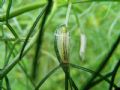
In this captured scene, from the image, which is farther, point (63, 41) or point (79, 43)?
point (79, 43)

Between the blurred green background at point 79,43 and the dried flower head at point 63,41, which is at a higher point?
the dried flower head at point 63,41

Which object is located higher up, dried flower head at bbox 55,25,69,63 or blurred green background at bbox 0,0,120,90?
dried flower head at bbox 55,25,69,63

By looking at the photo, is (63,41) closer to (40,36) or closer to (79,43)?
(40,36)

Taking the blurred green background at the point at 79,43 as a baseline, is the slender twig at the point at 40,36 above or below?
above

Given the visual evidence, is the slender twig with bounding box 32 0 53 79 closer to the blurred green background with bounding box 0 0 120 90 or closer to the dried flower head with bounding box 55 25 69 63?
the dried flower head with bounding box 55 25 69 63

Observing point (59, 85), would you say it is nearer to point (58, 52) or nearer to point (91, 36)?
point (91, 36)

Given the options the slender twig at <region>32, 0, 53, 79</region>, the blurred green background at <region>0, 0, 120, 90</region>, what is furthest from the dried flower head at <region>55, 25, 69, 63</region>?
the blurred green background at <region>0, 0, 120, 90</region>

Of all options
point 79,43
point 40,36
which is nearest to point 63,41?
point 40,36

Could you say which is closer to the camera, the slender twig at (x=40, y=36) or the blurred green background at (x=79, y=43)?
the slender twig at (x=40, y=36)

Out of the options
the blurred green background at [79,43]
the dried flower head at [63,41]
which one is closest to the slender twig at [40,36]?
the dried flower head at [63,41]

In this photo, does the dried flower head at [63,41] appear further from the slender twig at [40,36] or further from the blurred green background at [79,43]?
the blurred green background at [79,43]

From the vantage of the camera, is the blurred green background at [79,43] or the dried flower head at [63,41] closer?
the dried flower head at [63,41]

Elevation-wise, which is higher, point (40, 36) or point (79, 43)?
point (40, 36)
